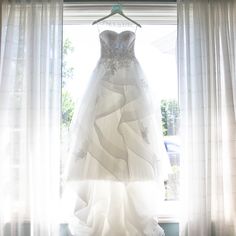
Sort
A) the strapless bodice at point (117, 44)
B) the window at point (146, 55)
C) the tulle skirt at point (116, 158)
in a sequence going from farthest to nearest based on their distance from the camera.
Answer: the window at point (146, 55)
the strapless bodice at point (117, 44)
the tulle skirt at point (116, 158)

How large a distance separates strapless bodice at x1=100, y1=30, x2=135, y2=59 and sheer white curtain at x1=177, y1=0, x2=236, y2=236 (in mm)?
292

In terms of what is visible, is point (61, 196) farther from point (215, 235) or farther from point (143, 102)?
point (215, 235)

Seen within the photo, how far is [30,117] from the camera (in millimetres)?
1775

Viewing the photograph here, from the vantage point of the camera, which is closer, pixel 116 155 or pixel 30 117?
pixel 116 155

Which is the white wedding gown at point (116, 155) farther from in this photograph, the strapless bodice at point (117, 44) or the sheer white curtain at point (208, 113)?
the sheer white curtain at point (208, 113)

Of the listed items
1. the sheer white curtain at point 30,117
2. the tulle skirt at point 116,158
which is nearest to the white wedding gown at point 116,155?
the tulle skirt at point 116,158

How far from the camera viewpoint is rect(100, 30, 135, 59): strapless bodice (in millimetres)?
1732

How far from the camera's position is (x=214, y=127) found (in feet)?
5.88

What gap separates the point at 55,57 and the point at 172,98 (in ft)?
2.36

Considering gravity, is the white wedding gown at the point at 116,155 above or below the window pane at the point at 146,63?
below

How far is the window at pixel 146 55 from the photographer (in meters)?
1.92

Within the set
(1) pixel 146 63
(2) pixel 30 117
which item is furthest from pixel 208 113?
(2) pixel 30 117

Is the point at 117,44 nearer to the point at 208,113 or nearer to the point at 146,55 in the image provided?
the point at 146,55

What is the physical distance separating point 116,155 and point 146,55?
2.33 ft
